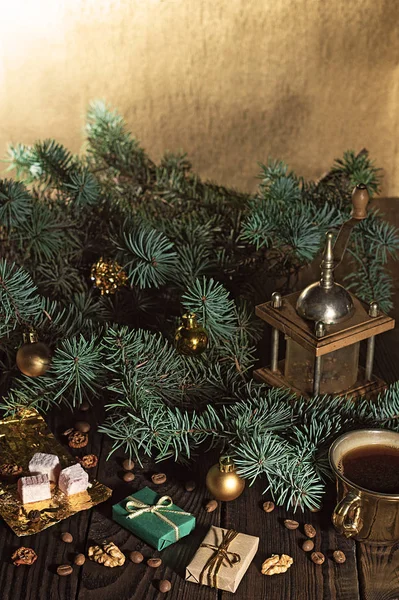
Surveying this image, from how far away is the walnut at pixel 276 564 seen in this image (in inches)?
36.0

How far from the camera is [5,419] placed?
3.72ft

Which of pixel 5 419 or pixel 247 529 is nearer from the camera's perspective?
pixel 247 529

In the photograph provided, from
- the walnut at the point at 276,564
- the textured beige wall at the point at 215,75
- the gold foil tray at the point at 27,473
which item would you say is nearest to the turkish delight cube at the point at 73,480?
the gold foil tray at the point at 27,473

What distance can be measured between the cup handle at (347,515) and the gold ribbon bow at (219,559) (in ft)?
0.35

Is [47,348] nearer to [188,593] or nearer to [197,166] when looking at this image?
[188,593]

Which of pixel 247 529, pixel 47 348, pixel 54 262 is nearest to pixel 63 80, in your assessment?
pixel 54 262

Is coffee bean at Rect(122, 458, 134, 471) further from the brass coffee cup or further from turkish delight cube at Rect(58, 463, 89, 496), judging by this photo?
the brass coffee cup

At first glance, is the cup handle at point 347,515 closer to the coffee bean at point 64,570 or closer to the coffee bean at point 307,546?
the coffee bean at point 307,546

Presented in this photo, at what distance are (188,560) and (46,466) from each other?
20 centimetres

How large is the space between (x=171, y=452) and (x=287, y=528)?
0.16 meters

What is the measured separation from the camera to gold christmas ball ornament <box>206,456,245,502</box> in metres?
0.98

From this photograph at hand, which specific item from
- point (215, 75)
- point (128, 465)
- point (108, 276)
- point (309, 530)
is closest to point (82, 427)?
point (128, 465)

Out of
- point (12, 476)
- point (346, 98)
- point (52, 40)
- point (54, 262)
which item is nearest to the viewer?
point (12, 476)

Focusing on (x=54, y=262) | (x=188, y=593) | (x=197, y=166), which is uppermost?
(x=197, y=166)
